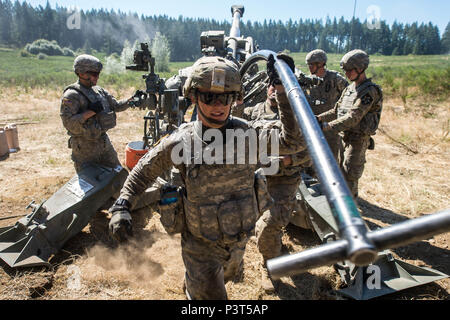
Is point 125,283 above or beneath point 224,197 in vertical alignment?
beneath

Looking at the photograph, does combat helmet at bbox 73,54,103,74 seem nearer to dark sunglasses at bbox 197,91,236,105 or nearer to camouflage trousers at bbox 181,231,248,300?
dark sunglasses at bbox 197,91,236,105

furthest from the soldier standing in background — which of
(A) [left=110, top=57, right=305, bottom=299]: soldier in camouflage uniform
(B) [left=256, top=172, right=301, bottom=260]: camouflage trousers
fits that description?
(A) [left=110, top=57, right=305, bottom=299]: soldier in camouflage uniform

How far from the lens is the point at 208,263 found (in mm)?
2545

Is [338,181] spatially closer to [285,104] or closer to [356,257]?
[356,257]

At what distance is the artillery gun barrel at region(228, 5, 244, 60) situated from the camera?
23.6ft

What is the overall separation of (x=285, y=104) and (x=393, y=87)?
1528 centimetres

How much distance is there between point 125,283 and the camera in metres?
3.72

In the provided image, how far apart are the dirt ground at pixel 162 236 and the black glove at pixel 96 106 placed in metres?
1.81

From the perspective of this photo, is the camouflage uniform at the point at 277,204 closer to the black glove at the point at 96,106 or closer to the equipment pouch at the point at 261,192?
the equipment pouch at the point at 261,192

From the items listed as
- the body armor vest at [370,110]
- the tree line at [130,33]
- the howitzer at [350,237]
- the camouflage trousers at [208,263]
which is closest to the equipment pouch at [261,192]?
the camouflage trousers at [208,263]

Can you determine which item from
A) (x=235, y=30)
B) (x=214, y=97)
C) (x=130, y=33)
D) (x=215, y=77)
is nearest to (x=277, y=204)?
(x=214, y=97)

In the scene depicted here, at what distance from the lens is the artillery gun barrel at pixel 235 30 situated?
23.6ft

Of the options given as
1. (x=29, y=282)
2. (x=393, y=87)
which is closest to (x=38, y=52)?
(x=393, y=87)

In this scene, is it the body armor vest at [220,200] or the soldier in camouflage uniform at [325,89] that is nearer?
the body armor vest at [220,200]
